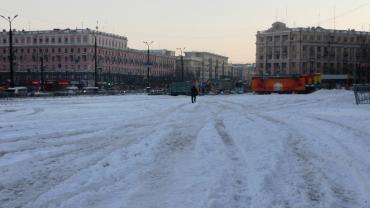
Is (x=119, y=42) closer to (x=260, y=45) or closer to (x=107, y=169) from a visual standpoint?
(x=260, y=45)

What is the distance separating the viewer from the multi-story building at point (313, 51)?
463ft

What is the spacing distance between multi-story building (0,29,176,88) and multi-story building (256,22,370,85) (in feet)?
104

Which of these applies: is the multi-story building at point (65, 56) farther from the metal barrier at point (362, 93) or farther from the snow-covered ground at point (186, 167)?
the snow-covered ground at point (186, 167)

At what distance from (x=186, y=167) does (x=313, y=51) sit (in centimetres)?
13747

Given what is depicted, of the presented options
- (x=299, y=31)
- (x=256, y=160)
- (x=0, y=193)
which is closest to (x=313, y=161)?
(x=256, y=160)

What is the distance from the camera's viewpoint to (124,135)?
15523 mm

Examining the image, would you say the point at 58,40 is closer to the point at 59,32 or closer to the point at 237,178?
the point at 59,32

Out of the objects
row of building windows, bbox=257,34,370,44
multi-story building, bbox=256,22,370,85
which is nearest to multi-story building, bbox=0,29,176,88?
multi-story building, bbox=256,22,370,85

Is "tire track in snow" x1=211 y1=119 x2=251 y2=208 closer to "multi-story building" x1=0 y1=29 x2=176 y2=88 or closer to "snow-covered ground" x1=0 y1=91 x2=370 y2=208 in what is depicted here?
"snow-covered ground" x1=0 y1=91 x2=370 y2=208

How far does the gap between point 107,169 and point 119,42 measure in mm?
153504

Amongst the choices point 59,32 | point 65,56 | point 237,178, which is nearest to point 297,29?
point 65,56

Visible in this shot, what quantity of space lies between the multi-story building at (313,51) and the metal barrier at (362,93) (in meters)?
106

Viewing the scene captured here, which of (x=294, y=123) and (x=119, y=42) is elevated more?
A: (x=119, y=42)

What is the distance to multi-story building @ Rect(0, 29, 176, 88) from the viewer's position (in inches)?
5497
